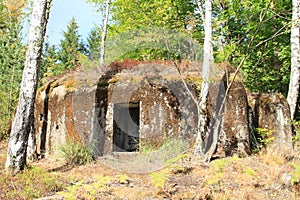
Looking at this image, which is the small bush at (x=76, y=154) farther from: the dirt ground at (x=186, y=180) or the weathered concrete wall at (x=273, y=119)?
the weathered concrete wall at (x=273, y=119)

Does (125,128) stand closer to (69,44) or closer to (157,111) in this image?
(157,111)

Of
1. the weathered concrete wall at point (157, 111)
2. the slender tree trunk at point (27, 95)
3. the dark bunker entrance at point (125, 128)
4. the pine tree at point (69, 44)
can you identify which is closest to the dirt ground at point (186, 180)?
the weathered concrete wall at point (157, 111)

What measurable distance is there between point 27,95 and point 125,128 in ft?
12.2

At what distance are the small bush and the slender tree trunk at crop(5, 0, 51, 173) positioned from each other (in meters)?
1.08

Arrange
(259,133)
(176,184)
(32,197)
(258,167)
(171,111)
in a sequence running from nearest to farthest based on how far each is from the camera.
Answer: (32,197), (176,184), (258,167), (171,111), (259,133)

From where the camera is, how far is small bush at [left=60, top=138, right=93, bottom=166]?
7082 mm

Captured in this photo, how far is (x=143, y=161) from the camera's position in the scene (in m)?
6.87

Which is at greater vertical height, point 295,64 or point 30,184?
point 295,64

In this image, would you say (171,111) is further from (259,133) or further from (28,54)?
(28,54)

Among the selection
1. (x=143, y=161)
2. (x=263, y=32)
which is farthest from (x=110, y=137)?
(x=263, y=32)

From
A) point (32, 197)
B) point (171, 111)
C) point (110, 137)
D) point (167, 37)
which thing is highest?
point (167, 37)

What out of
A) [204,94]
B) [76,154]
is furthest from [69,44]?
[204,94]

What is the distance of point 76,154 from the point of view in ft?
23.4

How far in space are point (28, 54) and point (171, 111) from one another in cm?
359
